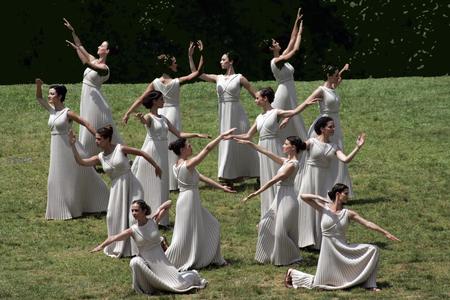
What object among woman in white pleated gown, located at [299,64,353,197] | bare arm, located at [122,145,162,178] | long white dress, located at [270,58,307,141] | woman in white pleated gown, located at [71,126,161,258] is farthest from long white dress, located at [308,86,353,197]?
woman in white pleated gown, located at [71,126,161,258]

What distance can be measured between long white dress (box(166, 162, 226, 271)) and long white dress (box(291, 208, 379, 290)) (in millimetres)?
1760

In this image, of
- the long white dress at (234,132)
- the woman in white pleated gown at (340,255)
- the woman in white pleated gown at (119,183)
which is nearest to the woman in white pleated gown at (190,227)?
the woman in white pleated gown at (119,183)

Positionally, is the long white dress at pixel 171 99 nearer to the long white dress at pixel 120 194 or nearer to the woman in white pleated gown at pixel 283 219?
the long white dress at pixel 120 194

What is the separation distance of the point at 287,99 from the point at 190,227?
486 centimetres

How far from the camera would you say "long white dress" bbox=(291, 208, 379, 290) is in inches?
733

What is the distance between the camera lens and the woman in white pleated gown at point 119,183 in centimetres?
2062

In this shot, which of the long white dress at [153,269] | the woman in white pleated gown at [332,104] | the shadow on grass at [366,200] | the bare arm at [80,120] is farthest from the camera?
the shadow on grass at [366,200]

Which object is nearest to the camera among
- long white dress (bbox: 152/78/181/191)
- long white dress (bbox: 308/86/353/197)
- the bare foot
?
the bare foot

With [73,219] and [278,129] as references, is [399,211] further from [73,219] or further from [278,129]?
[73,219]

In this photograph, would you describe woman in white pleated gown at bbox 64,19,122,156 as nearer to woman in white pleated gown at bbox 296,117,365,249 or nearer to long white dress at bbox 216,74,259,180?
long white dress at bbox 216,74,259,180

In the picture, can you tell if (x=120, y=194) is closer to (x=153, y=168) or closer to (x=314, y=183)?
(x=153, y=168)

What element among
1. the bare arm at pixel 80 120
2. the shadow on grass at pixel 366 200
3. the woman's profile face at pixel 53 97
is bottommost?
the shadow on grass at pixel 366 200

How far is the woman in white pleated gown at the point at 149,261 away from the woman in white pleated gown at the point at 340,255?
1.57 meters

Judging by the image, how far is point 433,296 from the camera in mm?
18312
